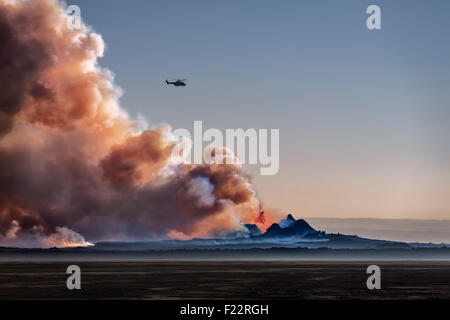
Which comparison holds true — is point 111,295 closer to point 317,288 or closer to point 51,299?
point 51,299

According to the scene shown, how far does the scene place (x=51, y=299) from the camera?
3246 inches

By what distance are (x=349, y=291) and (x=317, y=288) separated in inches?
253
